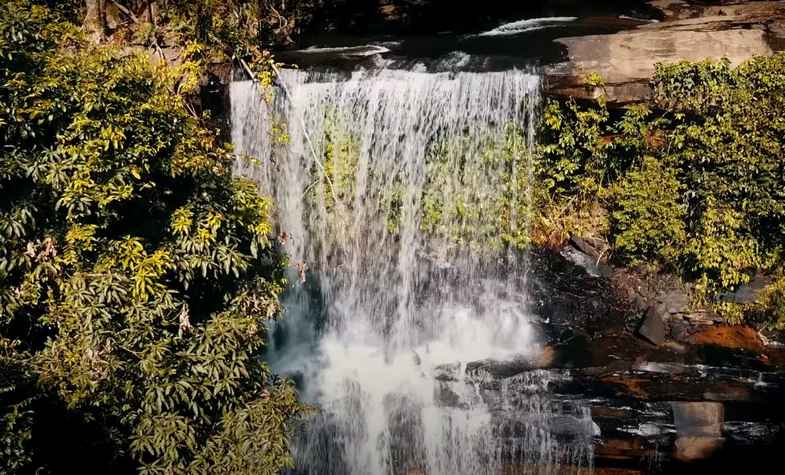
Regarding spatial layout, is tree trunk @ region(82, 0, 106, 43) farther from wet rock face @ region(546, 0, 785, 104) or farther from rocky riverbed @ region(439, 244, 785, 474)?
rocky riverbed @ region(439, 244, 785, 474)

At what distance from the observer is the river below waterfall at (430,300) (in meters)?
7.76

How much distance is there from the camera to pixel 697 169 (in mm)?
8930

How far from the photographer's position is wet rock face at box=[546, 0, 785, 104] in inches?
352

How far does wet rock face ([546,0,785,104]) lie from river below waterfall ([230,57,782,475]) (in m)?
0.57

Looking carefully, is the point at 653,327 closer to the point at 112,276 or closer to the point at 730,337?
the point at 730,337

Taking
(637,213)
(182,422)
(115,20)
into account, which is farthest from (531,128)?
(115,20)

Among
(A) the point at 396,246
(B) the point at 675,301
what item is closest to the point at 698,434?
(B) the point at 675,301

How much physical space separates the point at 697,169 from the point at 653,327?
7.31 feet

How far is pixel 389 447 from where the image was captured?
8.20 m

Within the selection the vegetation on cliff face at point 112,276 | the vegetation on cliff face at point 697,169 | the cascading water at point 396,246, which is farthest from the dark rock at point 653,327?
the vegetation on cliff face at point 112,276

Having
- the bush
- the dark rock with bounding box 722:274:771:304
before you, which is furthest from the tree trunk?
the dark rock with bounding box 722:274:771:304

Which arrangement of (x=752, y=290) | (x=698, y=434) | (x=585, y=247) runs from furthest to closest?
(x=585, y=247)
(x=752, y=290)
(x=698, y=434)

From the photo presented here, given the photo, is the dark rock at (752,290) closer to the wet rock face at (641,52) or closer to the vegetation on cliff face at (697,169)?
the vegetation on cliff face at (697,169)

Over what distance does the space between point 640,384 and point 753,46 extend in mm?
4866
